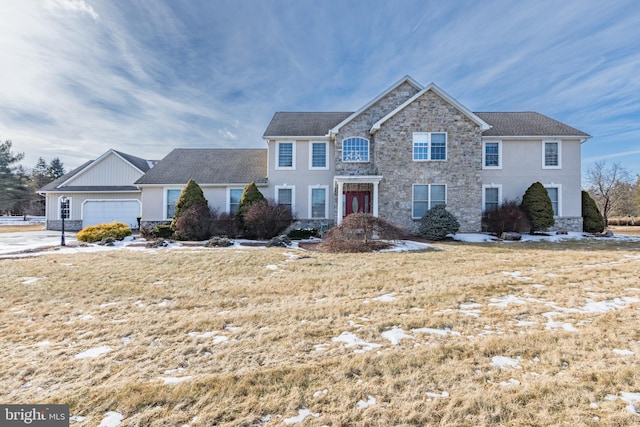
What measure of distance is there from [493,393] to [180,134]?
27043mm

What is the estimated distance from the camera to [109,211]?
789 inches

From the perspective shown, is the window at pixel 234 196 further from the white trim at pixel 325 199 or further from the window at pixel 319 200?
the window at pixel 319 200

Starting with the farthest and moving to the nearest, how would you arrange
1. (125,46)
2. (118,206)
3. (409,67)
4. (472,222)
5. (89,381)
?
1. (118,206)
2. (409,67)
3. (472,222)
4. (125,46)
5. (89,381)

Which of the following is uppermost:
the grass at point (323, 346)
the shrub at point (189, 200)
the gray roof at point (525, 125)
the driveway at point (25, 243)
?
the gray roof at point (525, 125)

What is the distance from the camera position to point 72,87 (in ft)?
50.9

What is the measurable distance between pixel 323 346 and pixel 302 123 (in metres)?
15.9

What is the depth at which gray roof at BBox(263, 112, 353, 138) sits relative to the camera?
16375mm

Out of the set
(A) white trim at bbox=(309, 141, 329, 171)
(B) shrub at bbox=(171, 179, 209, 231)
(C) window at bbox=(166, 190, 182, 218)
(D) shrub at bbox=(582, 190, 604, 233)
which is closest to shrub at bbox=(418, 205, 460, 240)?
(A) white trim at bbox=(309, 141, 329, 171)

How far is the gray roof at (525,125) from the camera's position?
53.1 ft

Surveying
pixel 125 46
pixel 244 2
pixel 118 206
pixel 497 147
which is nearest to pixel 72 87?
pixel 125 46

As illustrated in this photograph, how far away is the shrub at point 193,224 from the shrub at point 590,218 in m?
21.5

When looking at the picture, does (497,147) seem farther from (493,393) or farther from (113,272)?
(113,272)

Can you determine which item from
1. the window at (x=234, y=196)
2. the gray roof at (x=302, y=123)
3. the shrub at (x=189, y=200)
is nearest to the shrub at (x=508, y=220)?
the gray roof at (x=302, y=123)

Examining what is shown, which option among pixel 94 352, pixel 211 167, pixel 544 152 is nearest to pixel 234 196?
pixel 211 167
